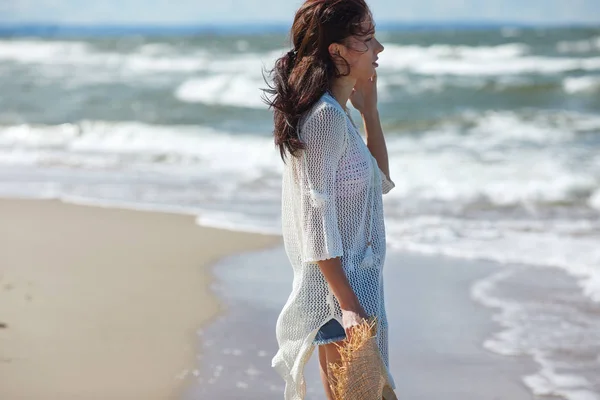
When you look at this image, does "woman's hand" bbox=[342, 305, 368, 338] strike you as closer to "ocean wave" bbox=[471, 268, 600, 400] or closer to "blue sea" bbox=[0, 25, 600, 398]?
"blue sea" bbox=[0, 25, 600, 398]

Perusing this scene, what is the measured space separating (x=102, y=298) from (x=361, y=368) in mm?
3531

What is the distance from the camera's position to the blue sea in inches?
295

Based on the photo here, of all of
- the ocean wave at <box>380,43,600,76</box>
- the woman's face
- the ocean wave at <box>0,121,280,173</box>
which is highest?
the ocean wave at <box>380,43,600,76</box>

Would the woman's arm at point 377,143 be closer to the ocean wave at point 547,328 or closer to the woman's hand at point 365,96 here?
the woman's hand at point 365,96

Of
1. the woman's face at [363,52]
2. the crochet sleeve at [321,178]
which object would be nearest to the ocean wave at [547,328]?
the crochet sleeve at [321,178]

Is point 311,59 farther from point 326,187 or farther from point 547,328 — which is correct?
point 547,328

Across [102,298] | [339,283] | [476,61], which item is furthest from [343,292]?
[476,61]

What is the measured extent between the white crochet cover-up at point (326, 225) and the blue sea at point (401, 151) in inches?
9.6

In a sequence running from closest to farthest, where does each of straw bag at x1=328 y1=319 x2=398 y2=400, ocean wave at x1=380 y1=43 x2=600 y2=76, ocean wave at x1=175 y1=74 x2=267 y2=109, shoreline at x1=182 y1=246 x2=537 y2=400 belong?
straw bag at x1=328 y1=319 x2=398 y2=400, shoreline at x1=182 y1=246 x2=537 y2=400, ocean wave at x1=175 y1=74 x2=267 y2=109, ocean wave at x1=380 y1=43 x2=600 y2=76

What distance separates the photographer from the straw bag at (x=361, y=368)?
2238 millimetres

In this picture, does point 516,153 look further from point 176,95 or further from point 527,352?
point 176,95

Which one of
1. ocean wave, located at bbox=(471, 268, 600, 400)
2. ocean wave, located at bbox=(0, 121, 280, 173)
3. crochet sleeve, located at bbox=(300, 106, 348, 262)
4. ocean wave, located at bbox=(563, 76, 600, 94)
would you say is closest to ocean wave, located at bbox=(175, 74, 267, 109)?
ocean wave, located at bbox=(0, 121, 280, 173)

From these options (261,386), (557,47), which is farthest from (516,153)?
(557,47)

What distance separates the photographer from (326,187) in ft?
7.62
